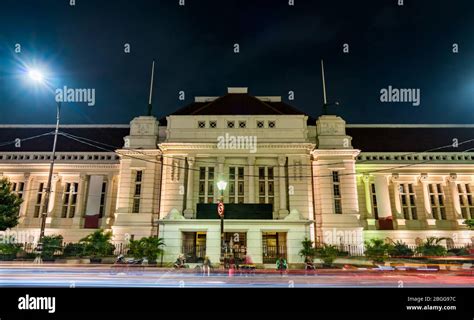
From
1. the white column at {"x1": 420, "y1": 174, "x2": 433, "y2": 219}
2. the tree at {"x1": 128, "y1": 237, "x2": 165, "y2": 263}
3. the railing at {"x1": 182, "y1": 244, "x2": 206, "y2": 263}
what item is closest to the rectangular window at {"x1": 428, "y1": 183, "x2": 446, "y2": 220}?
the white column at {"x1": 420, "y1": 174, "x2": 433, "y2": 219}

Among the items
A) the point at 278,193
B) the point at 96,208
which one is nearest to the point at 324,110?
the point at 278,193

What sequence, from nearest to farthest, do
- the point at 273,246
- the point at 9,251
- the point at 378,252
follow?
1. the point at 9,251
2. the point at 378,252
3. the point at 273,246

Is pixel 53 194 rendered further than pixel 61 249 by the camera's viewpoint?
Yes

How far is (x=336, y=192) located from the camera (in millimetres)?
32656

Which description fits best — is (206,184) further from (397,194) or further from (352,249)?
(397,194)

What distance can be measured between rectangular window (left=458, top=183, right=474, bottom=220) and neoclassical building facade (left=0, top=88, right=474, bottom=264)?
0.42 feet

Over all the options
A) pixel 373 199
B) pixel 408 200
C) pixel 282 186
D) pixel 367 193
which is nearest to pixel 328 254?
pixel 282 186

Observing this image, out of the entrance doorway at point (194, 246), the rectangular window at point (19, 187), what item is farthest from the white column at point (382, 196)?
the rectangular window at point (19, 187)

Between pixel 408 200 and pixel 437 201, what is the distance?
137 inches

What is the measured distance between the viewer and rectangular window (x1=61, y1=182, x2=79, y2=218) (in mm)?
35906

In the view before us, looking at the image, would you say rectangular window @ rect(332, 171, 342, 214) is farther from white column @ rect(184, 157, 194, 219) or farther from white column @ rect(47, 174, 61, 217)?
white column @ rect(47, 174, 61, 217)

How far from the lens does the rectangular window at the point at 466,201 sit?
34.8 metres

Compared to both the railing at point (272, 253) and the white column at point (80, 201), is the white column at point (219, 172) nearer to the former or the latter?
the railing at point (272, 253)
